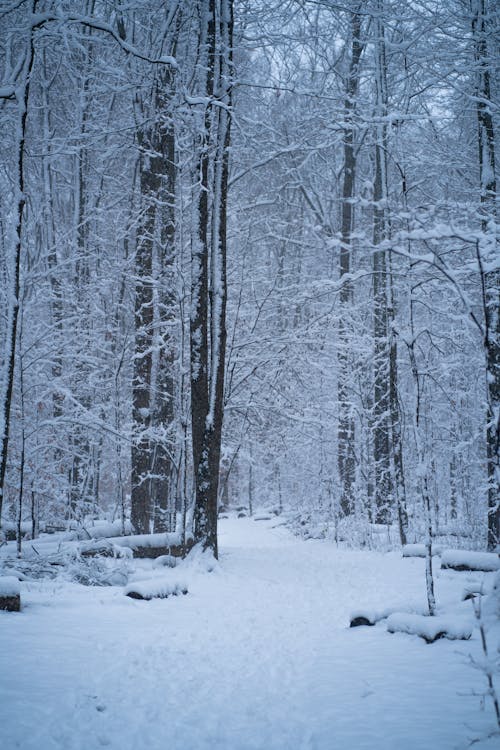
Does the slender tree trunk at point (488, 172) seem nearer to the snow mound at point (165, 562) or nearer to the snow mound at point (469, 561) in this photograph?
the snow mound at point (469, 561)

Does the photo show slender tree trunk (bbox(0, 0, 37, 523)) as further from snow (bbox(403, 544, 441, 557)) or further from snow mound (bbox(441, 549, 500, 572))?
snow (bbox(403, 544, 441, 557))

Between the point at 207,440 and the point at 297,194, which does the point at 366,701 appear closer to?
the point at 207,440

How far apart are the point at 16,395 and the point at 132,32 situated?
28.2 ft

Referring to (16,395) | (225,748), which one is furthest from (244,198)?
(225,748)

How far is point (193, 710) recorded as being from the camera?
3.60m

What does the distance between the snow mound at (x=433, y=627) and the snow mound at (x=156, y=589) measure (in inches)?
118

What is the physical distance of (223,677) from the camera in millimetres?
4273

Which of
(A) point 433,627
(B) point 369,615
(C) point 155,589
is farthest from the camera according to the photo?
(C) point 155,589

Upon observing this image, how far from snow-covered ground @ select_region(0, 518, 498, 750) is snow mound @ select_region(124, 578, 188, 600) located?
0.41 ft

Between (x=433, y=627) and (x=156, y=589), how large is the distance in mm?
3491

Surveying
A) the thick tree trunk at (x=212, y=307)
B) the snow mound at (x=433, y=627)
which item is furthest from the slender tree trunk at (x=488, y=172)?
the thick tree trunk at (x=212, y=307)

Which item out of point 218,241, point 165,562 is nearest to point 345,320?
point 218,241

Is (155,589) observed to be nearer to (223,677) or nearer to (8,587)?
(8,587)

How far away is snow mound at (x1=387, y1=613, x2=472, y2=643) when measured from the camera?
15.8ft
